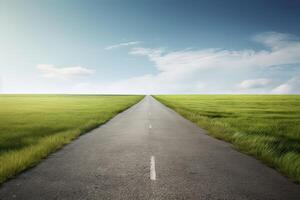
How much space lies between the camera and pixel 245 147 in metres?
9.05

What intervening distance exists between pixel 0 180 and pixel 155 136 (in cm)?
732

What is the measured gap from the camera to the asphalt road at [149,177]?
4.46 metres

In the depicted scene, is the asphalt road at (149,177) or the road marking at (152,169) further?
the road marking at (152,169)

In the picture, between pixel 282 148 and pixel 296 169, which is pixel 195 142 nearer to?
pixel 282 148

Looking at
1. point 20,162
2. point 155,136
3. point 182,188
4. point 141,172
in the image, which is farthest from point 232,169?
point 20,162

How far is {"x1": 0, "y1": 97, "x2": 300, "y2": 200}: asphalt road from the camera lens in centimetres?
446

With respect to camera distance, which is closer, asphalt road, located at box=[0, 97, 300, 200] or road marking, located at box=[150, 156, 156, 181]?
asphalt road, located at box=[0, 97, 300, 200]

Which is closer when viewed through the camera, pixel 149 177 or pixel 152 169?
pixel 149 177

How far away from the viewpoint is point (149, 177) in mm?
5352

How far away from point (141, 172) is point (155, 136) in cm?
557

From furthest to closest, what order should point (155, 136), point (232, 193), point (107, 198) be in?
point (155, 136) < point (232, 193) < point (107, 198)

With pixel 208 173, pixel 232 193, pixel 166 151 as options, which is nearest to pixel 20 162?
pixel 166 151

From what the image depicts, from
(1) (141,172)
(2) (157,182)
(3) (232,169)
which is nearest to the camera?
(2) (157,182)

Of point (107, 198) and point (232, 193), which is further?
point (232, 193)
